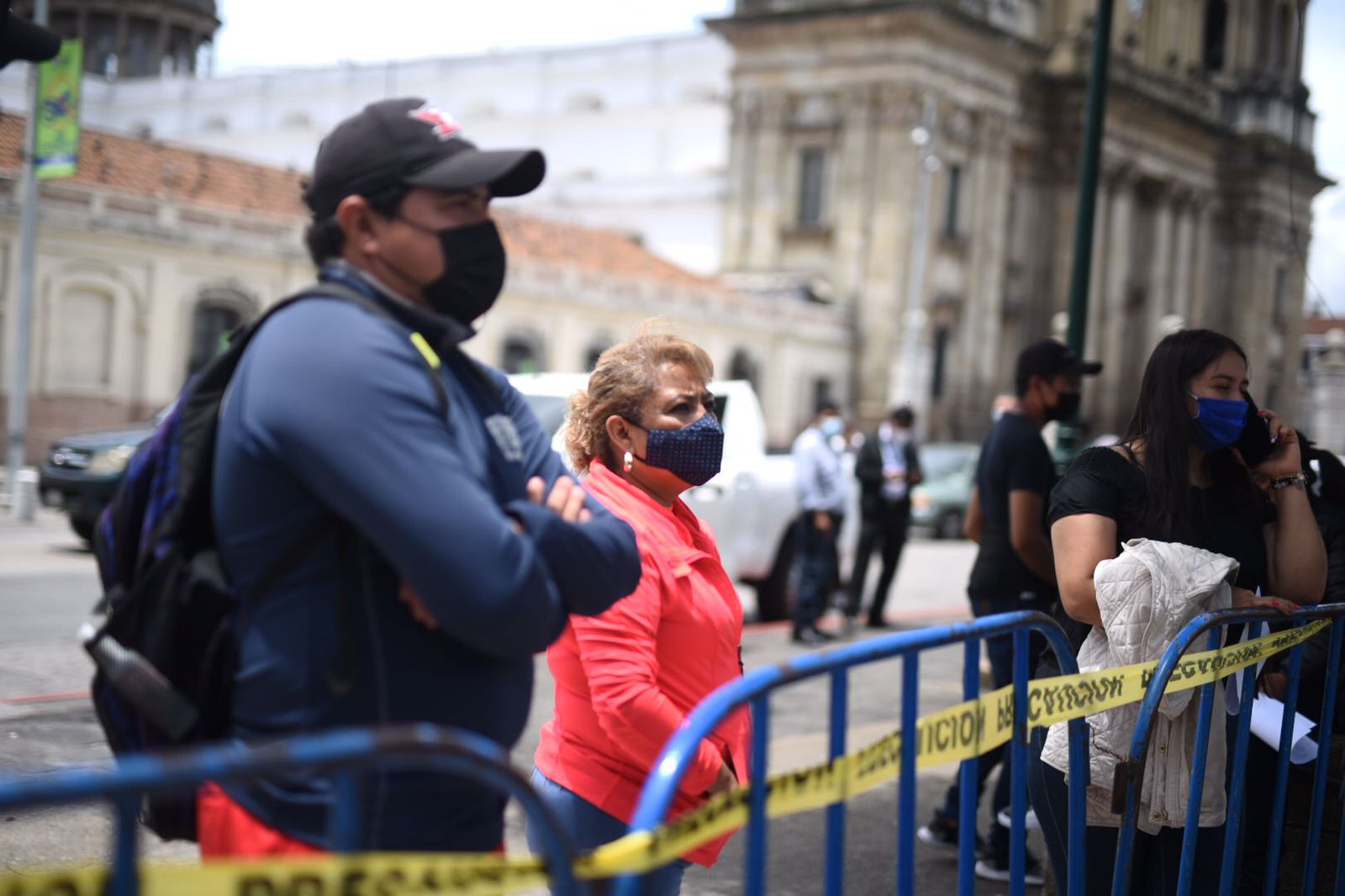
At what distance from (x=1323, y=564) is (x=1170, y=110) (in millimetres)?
58572

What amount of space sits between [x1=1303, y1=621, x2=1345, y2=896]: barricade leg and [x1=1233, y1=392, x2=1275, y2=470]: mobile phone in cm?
76

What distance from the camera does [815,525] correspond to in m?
12.4

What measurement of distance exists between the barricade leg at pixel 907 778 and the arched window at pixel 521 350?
104ft

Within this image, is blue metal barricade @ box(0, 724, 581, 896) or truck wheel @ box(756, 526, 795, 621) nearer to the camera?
blue metal barricade @ box(0, 724, 581, 896)

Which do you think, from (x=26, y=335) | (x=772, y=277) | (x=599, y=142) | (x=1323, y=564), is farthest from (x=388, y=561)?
(x=599, y=142)

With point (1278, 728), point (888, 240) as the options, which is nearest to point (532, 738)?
point (1278, 728)

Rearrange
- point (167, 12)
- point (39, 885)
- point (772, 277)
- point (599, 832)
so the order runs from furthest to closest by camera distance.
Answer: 1. point (167, 12)
2. point (772, 277)
3. point (599, 832)
4. point (39, 885)

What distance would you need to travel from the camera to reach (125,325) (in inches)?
1090

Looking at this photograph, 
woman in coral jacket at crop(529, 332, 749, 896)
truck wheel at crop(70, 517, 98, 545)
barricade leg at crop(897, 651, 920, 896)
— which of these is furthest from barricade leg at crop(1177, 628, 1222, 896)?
truck wheel at crop(70, 517, 98, 545)

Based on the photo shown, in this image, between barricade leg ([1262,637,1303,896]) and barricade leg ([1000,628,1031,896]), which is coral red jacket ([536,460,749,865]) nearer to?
barricade leg ([1000,628,1031,896])

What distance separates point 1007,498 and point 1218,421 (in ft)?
7.70

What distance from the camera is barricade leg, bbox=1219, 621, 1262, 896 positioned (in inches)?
→ 163

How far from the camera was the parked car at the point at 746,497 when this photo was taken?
11930mm

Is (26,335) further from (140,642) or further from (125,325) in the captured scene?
(140,642)
